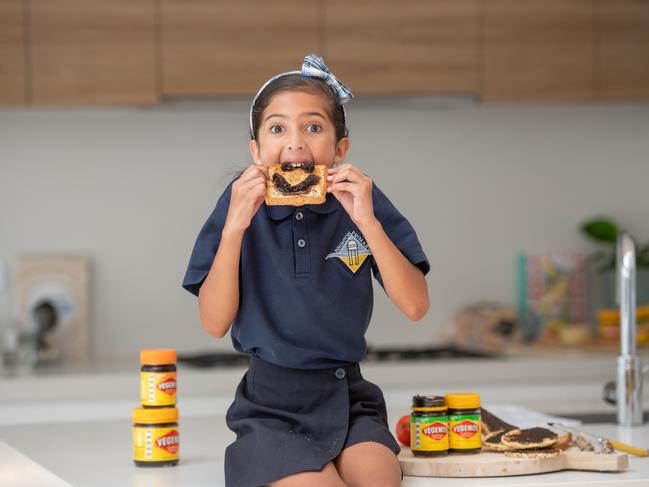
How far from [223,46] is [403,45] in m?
0.58

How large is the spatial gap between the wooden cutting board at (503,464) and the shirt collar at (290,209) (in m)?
0.40

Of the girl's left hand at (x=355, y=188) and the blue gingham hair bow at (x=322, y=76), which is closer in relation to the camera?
the girl's left hand at (x=355, y=188)

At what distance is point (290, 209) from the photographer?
64.4 inches

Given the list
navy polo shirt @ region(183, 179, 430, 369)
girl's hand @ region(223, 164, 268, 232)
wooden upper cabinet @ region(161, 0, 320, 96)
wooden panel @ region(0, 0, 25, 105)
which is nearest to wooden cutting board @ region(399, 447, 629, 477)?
navy polo shirt @ region(183, 179, 430, 369)

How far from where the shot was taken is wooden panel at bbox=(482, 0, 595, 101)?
3.46 meters

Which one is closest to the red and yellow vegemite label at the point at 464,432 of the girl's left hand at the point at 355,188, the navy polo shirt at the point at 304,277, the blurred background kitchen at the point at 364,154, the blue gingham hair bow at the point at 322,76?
the navy polo shirt at the point at 304,277

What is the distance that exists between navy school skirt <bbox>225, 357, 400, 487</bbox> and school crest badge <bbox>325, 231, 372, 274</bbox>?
16 cm

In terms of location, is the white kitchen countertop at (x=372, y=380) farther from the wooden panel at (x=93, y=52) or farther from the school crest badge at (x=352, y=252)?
the wooden panel at (x=93, y=52)

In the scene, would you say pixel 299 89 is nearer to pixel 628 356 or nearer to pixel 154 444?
pixel 154 444

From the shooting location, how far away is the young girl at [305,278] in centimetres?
154

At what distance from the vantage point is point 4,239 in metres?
3.55

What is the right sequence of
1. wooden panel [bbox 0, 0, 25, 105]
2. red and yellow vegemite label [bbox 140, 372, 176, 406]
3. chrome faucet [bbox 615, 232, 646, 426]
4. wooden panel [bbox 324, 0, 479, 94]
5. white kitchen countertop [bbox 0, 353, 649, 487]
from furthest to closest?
wooden panel [bbox 324, 0, 479, 94], wooden panel [bbox 0, 0, 25, 105], white kitchen countertop [bbox 0, 353, 649, 487], chrome faucet [bbox 615, 232, 646, 426], red and yellow vegemite label [bbox 140, 372, 176, 406]

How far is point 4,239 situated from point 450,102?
1.55m

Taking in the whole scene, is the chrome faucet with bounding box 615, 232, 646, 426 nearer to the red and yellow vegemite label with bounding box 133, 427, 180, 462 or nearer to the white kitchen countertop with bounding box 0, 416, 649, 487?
the white kitchen countertop with bounding box 0, 416, 649, 487
